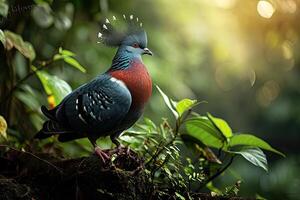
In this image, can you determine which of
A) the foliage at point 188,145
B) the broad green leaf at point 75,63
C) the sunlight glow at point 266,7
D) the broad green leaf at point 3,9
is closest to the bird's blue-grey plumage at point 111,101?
the foliage at point 188,145

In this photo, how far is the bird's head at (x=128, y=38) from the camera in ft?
7.55

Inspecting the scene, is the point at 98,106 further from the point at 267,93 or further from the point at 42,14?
the point at 267,93

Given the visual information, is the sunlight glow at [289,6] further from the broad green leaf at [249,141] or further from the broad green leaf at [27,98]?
the broad green leaf at [27,98]

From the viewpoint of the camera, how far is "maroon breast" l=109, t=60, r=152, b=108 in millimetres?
2178

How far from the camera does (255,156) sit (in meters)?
2.34

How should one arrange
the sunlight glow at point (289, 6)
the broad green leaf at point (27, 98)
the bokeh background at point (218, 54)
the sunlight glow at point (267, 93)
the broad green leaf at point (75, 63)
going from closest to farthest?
the broad green leaf at point (75, 63), the broad green leaf at point (27, 98), the bokeh background at point (218, 54), the sunlight glow at point (289, 6), the sunlight glow at point (267, 93)

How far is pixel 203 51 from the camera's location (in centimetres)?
656

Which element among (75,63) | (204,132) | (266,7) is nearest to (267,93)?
(266,7)

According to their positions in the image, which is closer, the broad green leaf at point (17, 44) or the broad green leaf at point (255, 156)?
the broad green leaf at point (255, 156)

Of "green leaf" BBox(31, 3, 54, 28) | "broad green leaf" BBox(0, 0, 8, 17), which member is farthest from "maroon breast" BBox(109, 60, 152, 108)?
"green leaf" BBox(31, 3, 54, 28)

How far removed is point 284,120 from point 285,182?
166 cm

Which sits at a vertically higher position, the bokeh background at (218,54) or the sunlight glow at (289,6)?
the sunlight glow at (289,6)

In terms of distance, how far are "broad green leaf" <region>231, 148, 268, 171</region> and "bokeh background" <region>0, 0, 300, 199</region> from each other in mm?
210

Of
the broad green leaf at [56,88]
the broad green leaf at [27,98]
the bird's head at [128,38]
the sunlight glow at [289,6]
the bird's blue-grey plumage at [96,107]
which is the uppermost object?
the sunlight glow at [289,6]
